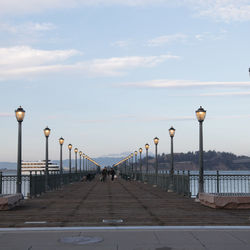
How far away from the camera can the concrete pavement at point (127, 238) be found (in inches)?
382

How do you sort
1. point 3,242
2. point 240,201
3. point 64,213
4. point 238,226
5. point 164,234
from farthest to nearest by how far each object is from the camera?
1. point 240,201
2. point 64,213
3. point 238,226
4. point 164,234
5. point 3,242

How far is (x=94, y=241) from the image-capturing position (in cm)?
1034

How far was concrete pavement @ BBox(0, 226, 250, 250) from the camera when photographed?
9.70 meters

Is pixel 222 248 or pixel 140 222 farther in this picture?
pixel 140 222

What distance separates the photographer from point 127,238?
10.8 meters

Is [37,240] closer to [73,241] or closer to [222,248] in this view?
[73,241]

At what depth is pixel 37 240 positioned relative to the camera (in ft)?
34.3

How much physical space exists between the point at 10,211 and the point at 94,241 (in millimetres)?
8373

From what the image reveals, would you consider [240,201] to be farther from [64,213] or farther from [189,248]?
[189,248]

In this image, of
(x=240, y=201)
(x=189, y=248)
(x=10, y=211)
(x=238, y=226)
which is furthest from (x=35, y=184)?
(x=189, y=248)

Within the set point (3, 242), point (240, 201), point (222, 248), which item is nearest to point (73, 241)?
point (3, 242)

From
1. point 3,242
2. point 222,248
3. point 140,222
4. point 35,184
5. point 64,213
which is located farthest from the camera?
point 35,184

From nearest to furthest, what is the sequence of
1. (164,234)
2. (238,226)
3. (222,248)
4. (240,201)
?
(222,248), (164,234), (238,226), (240,201)

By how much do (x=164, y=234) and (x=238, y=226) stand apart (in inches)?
104
